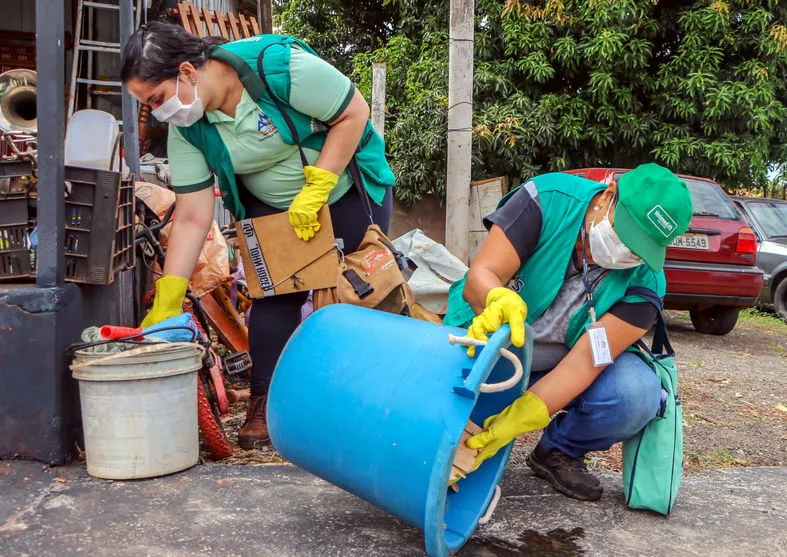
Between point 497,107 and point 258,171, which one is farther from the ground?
point 497,107

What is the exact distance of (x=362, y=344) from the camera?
1.93 meters

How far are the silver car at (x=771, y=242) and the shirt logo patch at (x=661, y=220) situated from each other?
25.0 feet

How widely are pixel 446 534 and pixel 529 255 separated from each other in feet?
2.81

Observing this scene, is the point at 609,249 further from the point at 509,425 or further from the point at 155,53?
the point at 155,53

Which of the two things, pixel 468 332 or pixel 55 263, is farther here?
pixel 55 263

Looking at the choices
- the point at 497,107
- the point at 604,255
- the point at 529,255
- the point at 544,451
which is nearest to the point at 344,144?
the point at 529,255

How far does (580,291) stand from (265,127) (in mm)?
1222

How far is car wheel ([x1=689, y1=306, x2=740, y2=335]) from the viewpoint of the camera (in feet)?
24.0

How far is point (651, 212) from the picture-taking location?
6.79 ft

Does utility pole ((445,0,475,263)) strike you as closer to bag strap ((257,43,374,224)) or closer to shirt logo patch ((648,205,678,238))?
bag strap ((257,43,374,224))

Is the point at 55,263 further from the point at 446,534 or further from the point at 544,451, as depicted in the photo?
the point at 544,451

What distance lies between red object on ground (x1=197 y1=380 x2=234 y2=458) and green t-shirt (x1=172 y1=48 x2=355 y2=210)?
0.78 meters

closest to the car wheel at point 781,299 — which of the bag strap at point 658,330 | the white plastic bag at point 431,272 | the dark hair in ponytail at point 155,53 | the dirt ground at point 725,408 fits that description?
the dirt ground at point 725,408

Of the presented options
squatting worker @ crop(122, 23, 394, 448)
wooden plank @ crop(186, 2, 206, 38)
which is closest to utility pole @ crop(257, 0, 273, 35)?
wooden plank @ crop(186, 2, 206, 38)
